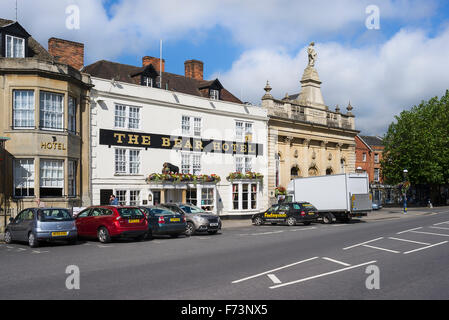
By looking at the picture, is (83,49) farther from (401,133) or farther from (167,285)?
(401,133)

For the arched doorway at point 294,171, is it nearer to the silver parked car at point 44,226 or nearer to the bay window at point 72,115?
the bay window at point 72,115

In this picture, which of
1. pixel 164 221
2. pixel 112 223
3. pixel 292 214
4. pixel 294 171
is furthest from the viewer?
pixel 294 171

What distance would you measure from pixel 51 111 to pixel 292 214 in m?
15.4

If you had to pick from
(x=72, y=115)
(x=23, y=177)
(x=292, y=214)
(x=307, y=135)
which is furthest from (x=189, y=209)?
(x=307, y=135)

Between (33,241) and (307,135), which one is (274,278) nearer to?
(33,241)

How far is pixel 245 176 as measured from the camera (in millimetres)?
36469

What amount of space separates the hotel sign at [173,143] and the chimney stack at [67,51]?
5649 millimetres

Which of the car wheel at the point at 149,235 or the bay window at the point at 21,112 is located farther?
the bay window at the point at 21,112

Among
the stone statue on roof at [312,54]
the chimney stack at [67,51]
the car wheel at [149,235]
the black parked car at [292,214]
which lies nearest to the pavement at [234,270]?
the car wheel at [149,235]

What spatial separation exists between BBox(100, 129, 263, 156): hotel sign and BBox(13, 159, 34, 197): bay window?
526cm

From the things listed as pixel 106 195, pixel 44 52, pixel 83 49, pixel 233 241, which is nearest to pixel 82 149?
pixel 106 195

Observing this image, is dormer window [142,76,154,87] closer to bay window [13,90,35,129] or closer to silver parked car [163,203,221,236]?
bay window [13,90,35,129]

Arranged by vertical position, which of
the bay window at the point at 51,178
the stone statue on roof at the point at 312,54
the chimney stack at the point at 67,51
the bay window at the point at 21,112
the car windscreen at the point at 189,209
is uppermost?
the stone statue on roof at the point at 312,54

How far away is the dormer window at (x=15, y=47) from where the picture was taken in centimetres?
2420
